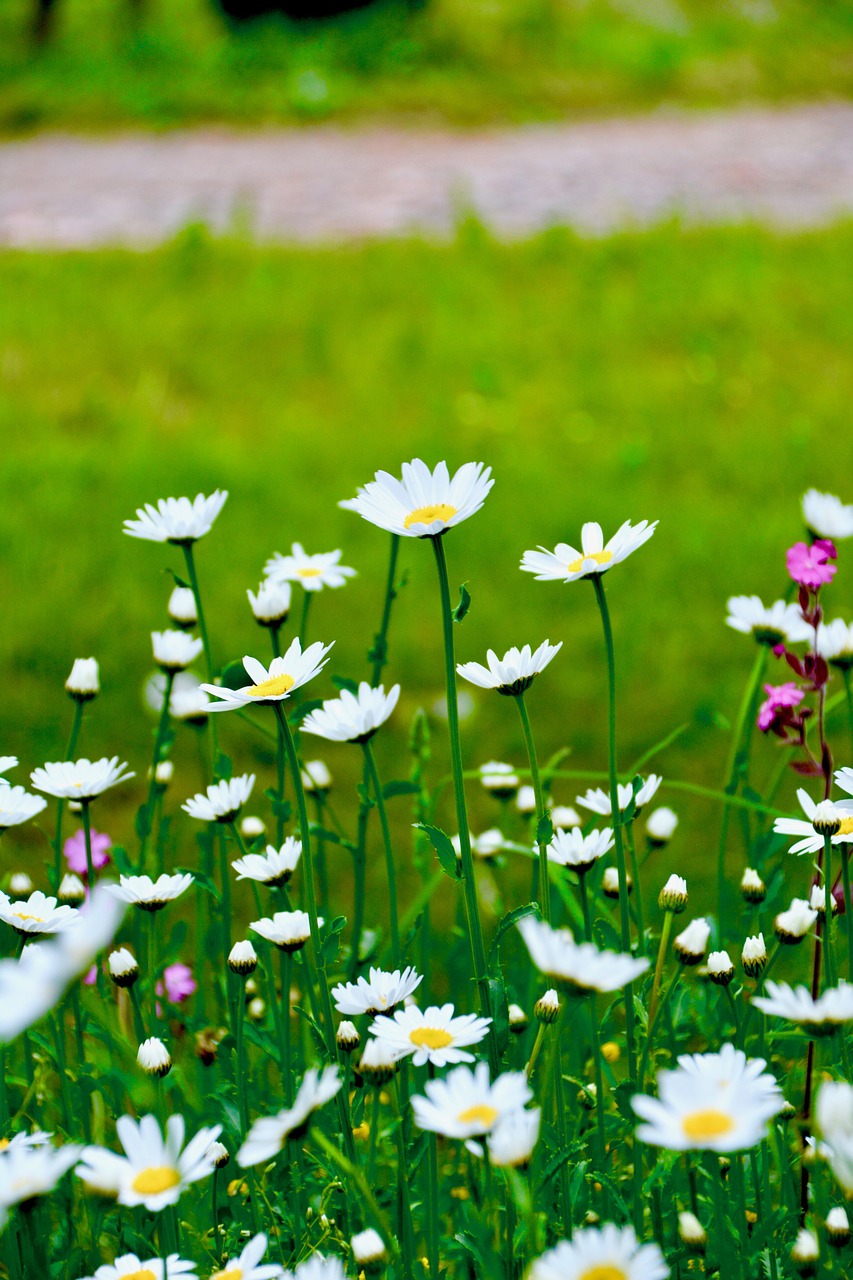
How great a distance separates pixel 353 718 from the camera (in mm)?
934

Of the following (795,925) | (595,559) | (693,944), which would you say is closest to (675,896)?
(693,944)

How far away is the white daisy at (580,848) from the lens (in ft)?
3.19

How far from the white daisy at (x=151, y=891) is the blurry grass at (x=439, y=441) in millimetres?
596

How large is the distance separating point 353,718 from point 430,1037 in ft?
0.75

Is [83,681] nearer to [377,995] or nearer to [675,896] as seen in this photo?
[377,995]

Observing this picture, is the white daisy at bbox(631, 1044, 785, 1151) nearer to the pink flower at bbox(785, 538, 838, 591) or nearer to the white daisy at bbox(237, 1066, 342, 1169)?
the white daisy at bbox(237, 1066, 342, 1169)

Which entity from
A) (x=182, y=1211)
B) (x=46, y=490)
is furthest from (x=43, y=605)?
(x=182, y=1211)

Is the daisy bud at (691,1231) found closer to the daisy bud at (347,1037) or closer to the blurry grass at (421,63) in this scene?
the daisy bud at (347,1037)

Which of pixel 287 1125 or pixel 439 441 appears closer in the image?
pixel 287 1125

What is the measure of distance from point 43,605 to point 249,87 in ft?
21.3

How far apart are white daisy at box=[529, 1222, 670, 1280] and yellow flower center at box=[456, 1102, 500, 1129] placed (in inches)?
2.9

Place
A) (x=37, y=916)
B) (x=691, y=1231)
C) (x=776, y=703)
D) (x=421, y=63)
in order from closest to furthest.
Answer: (x=691, y=1231) → (x=37, y=916) → (x=776, y=703) → (x=421, y=63)

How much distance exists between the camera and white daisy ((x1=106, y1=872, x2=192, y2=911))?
3.19 feet

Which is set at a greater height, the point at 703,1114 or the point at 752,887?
the point at 703,1114
